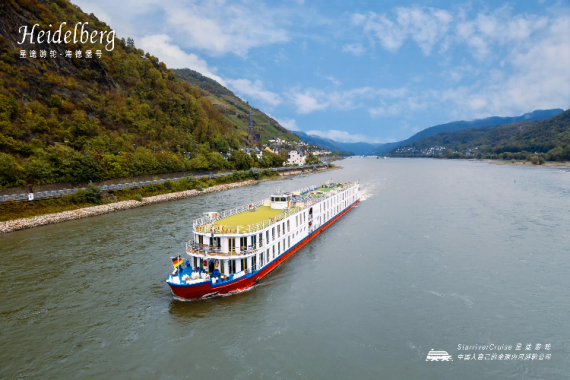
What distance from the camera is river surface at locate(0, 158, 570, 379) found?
663 inches

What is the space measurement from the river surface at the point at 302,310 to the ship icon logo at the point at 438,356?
263 mm

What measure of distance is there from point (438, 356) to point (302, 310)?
28.9 feet

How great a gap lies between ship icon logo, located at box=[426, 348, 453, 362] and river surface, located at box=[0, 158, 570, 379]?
263 mm

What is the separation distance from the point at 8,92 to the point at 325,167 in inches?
5530

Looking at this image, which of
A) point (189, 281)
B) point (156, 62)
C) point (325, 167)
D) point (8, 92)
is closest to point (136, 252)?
point (189, 281)

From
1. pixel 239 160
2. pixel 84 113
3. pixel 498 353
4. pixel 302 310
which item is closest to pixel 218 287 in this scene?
pixel 302 310

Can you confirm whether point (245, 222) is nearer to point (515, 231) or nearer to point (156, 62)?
point (515, 231)

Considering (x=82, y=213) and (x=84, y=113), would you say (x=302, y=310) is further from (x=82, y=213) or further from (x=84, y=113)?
(x=84, y=113)

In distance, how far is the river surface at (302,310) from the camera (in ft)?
55.3

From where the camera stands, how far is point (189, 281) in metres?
22.0

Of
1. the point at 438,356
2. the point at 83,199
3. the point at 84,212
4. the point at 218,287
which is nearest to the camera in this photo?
the point at 438,356

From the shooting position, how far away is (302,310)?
22.2m

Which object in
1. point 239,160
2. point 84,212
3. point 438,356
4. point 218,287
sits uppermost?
point 239,160

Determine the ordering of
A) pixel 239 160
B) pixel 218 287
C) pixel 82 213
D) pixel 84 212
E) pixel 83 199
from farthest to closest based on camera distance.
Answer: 1. pixel 239 160
2. pixel 83 199
3. pixel 84 212
4. pixel 82 213
5. pixel 218 287
